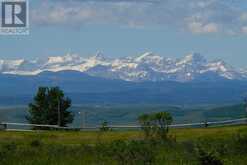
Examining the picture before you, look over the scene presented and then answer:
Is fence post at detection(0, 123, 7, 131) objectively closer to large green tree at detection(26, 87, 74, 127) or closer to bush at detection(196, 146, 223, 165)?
large green tree at detection(26, 87, 74, 127)

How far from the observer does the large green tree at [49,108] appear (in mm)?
96000

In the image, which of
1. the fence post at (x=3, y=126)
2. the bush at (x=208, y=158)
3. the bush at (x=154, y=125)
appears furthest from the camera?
the fence post at (x=3, y=126)

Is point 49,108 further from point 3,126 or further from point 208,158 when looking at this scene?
point 208,158

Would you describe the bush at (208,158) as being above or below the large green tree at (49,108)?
below

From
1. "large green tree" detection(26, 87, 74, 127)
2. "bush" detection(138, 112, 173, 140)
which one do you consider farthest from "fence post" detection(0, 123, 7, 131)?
"bush" detection(138, 112, 173, 140)

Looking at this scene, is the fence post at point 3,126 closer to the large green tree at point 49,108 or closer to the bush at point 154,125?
the large green tree at point 49,108

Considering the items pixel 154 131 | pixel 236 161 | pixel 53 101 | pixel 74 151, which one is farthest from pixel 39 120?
pixel 236 161

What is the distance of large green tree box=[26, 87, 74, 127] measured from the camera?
9600cm

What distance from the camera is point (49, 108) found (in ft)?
320

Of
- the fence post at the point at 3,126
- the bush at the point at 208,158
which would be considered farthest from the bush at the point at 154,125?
the fence post at the point at 3,126

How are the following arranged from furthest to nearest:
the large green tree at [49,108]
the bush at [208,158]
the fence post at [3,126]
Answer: the large green tree at [49,108] < the fence post at [3,126] < the bush at [208,158]

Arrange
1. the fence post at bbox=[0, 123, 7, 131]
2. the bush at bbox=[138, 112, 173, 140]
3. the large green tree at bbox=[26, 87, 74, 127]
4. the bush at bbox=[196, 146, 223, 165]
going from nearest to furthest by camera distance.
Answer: the bush at bbox=[196, 146, 223, 165]
the bush at bbox=[138, 112, 173, 140]
the fence post at bbox=[0, 123, 7, 131]
the large green tree at bbox=[26, 87, 74, 127]

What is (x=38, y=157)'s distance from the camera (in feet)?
94.8

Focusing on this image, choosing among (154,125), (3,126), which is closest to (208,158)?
(154,125)
